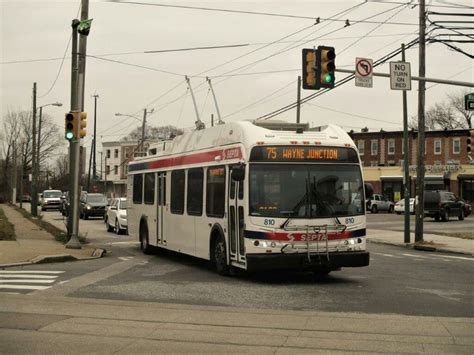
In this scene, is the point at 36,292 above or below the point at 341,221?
below

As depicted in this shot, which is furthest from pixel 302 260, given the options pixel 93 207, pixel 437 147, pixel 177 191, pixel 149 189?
pixel 437 147

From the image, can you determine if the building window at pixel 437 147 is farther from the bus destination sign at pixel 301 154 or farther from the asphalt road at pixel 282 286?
the bus destination sign at pixel 301 154

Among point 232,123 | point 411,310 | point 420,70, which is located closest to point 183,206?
point 232,123

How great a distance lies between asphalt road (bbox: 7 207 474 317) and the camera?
9.51 meters

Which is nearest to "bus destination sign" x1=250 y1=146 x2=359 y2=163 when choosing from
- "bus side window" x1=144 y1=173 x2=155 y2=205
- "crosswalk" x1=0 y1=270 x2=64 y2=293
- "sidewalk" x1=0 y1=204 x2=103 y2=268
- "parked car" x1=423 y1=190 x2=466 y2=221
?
"crosswalk" x1=0 y1=270 x2=64 y2=293

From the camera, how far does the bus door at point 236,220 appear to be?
37.9 ft

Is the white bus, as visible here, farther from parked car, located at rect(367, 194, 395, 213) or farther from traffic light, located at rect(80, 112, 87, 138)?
parked car, located at rect(367, 194, 395, 213)

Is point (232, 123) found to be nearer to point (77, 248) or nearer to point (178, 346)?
point (178, 346)

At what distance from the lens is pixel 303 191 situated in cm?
1149

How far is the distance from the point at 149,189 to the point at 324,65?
6.36 meters

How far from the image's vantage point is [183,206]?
48.6 feet

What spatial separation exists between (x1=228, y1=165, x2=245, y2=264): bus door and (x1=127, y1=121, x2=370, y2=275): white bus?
19 millimetres

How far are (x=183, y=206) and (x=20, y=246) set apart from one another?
5.97m

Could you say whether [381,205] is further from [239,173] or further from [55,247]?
[239,173]
